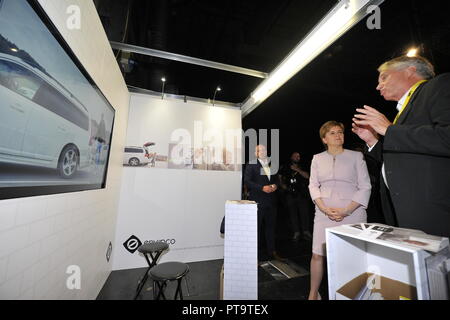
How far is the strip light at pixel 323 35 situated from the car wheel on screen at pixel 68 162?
2.40 metres

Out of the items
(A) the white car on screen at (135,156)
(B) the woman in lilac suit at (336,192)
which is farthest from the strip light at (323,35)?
(A) the white car on screen at (135,156)

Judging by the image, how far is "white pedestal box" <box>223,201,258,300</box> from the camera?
1671 mm

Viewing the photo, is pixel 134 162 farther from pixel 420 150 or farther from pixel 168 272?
pixel 420 150

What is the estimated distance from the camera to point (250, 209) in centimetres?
173

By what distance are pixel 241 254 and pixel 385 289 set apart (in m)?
1.06

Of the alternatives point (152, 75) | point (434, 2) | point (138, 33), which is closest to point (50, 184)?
point (152, 75)

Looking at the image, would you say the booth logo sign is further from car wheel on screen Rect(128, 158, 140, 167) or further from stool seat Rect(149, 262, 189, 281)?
stool seat Rect(149, 262, 189, 281)

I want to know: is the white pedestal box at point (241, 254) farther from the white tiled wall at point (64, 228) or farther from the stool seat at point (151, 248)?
the white tiled wall at point (64, 228)

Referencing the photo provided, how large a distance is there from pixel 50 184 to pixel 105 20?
91.7 inches

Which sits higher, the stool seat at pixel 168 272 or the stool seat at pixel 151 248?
the stool seat at pixel 168 272

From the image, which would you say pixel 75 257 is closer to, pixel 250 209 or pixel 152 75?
pixel 250 209

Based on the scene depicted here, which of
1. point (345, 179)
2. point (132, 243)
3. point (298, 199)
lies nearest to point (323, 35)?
point (345, 179)

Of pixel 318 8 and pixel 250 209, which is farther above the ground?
pixel 318 8

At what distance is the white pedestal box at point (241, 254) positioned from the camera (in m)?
1.67
